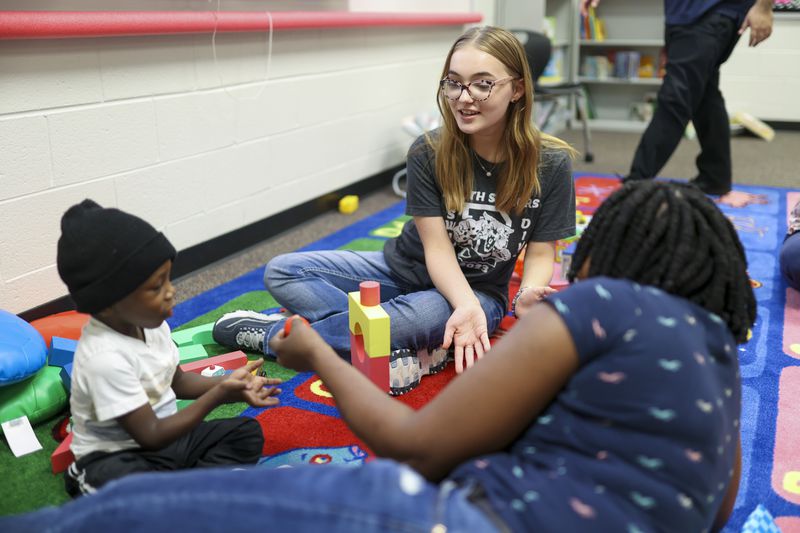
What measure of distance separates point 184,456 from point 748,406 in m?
1.17

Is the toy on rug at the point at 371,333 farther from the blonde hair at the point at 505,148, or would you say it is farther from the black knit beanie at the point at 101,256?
the black knit beanie at the point at 101,256

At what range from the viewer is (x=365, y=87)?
340 centimetres

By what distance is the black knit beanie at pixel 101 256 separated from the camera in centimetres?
111

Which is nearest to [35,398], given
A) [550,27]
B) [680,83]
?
[680,83]

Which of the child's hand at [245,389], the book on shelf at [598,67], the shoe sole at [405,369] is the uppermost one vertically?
the book on shelf at [598,67]

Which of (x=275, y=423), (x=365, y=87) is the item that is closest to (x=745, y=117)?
(x=365, y=87)

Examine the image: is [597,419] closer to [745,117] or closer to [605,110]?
[745,117]

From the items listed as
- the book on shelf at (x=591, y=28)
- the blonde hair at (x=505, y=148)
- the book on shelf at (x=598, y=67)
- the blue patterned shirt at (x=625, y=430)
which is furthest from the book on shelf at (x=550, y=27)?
the blue patterned shirt at (x=625, y=430)

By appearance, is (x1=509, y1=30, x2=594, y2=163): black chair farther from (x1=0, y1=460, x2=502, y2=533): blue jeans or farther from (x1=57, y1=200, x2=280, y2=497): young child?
(x1=0, y1=460, x2=502, y2=533): blue jeans

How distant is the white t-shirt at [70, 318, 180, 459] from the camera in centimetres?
114

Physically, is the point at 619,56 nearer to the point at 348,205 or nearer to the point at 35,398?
the point at 348,205

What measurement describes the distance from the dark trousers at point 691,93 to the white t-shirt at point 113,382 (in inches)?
96.5

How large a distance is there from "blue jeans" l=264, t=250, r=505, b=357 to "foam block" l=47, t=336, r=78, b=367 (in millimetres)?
437

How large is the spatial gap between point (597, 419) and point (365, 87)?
2.80 metres
